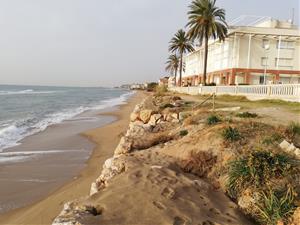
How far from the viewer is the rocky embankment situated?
4203 millimetres

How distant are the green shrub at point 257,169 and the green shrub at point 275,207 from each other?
1.30 ft

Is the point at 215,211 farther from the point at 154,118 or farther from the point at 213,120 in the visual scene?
the point at 154,118

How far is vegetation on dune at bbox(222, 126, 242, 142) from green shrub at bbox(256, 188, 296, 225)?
2.45 m

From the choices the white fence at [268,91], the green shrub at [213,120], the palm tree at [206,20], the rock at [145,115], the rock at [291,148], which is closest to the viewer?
the rock at [291,148]

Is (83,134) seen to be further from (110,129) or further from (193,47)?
(193,47)

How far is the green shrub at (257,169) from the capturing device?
Answer: 5.34 metres

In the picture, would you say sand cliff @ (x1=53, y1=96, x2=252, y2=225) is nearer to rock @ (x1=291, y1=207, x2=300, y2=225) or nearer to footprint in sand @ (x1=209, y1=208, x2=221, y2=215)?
footprint in sand @ (x1=209, y1=208, x2=221, y2=215)

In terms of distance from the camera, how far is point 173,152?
7.56 meters

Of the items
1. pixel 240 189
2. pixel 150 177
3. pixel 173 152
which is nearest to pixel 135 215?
pixel 150 177

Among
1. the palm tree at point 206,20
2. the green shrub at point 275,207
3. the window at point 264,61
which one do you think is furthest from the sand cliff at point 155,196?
the window at point 264,61

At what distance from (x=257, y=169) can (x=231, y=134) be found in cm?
206

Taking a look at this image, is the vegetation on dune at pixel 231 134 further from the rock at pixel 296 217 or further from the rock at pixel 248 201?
the rock at pixel 296 217

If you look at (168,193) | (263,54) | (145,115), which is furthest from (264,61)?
(168,193)

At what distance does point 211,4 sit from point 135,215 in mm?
36606
